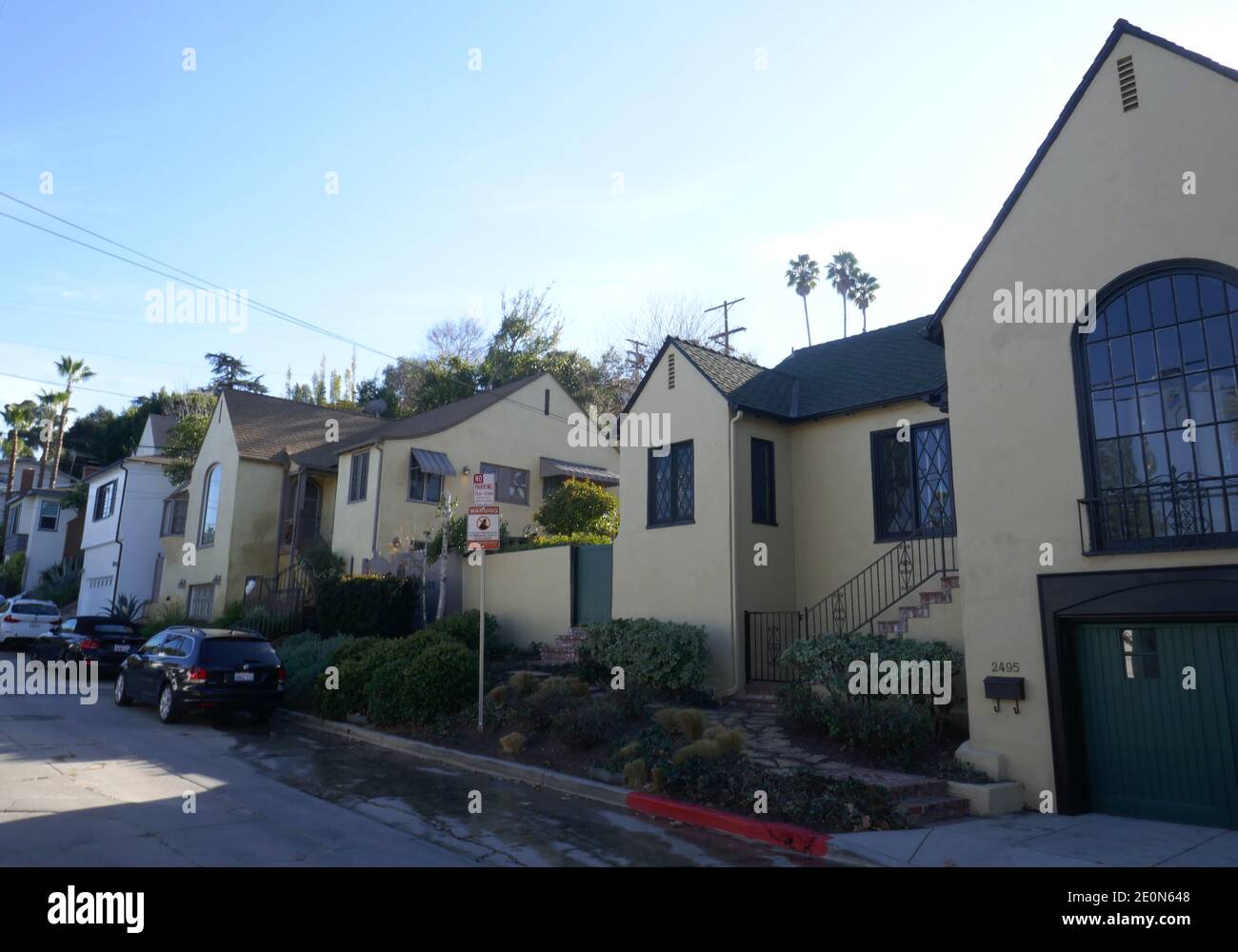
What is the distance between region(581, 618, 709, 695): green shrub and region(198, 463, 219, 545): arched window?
19.5 metres

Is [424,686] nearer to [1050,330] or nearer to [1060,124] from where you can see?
[1050,330]

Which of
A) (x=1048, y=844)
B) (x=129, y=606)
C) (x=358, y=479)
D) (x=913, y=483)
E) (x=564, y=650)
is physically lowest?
(x=1048, y=844)

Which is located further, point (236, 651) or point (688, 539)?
point (688, 539)

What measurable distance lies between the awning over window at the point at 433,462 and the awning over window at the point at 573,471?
3.36m

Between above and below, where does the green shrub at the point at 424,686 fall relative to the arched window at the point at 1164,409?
below

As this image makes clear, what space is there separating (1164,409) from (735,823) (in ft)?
19.8

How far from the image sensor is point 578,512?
71.3 ft

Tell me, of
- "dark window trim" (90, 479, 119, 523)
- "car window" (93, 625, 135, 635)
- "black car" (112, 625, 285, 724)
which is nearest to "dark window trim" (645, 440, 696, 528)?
"black car" (112, 625, 285, 724)

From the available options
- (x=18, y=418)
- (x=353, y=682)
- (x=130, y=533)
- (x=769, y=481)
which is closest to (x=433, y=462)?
(x=353, y=682)

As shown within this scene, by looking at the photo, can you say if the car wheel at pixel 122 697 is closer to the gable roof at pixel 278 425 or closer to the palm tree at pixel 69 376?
the gable roof at pixel 278 425

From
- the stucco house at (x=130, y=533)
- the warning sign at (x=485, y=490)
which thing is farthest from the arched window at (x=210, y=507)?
the warning sign at (x=485, y=490)

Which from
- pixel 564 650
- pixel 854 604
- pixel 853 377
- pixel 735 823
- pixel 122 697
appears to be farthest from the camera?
pixel 564 650

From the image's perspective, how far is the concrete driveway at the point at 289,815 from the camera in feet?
22.9

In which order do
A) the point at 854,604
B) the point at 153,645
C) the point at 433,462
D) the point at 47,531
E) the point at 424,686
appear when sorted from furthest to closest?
1. the point at 47,531
2. the point at 433,462
3. the point at 153,645
4. the point at 854,604
5. the point at 424,686
